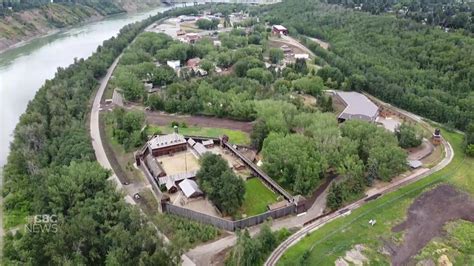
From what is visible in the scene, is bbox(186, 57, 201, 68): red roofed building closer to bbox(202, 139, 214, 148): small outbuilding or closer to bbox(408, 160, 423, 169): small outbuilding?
bbox(202, 139, 214, 148): small outbuilding

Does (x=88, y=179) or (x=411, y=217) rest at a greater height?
(x=88, y=179)

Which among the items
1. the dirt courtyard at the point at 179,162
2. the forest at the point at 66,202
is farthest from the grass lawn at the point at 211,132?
the forest at the point at 66,202

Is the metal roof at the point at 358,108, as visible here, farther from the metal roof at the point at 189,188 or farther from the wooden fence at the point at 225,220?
the metal roof at the point at 189,188

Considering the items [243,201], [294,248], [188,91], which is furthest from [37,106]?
[294,248]

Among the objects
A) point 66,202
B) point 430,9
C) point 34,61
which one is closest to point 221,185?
point 66,202

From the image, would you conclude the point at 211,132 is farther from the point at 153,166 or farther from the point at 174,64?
the point at 174,64

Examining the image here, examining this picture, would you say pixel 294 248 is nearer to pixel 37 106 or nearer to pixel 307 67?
pixel 37 106

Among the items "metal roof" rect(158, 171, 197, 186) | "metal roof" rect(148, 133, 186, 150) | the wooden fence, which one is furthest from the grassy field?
"metal roof" rect(148, 133, 186, 150)
